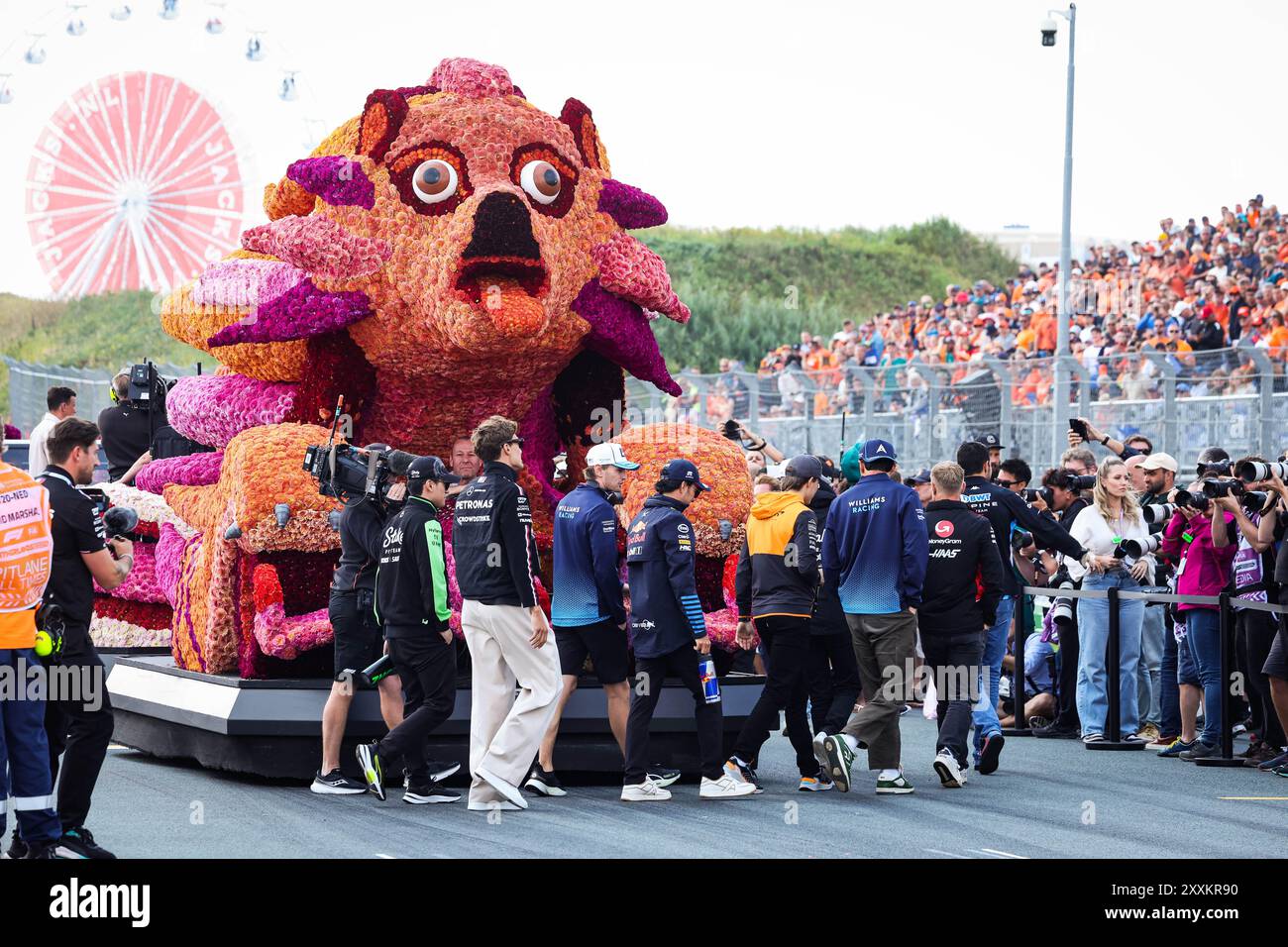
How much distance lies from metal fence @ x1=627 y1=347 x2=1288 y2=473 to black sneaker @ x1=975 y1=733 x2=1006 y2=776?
14.1 ft

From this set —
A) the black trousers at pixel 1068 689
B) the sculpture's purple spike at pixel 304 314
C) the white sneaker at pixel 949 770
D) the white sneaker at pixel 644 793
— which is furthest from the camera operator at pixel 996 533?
the sculpture's purple spike at pixel 304 314

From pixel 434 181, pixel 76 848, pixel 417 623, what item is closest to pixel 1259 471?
pixel 417 623

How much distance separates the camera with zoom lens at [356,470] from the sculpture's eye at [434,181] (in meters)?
1.59

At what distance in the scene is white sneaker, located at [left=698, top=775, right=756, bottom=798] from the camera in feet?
A: 32.2

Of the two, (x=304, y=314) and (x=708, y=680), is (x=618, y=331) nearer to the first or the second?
(x=304, y=314)

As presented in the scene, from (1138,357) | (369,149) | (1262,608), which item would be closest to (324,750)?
(369,149)

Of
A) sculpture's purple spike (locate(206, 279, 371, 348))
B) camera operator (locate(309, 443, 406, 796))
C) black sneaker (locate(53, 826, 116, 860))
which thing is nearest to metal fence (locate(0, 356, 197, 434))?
sculpture's purple spike (locate(206, 279, 371, 348))

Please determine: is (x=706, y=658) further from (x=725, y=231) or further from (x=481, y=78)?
(x=725, y=231)

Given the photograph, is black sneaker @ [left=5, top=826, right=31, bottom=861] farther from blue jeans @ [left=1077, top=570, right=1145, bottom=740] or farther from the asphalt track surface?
A: blue jeans @ [left=1077, top=570, right=1145, bottom=740]

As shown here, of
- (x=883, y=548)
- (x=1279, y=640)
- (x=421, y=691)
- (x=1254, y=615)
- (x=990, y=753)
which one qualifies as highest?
(x=883, y=548)

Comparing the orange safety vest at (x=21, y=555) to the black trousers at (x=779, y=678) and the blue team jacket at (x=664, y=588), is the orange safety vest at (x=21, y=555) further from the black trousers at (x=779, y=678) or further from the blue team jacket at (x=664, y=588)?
Result: the black trousers at (x=779, y=678)

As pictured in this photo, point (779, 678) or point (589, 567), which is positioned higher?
point (589, 567)

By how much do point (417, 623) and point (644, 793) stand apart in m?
1.51

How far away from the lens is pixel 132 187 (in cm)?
3159
